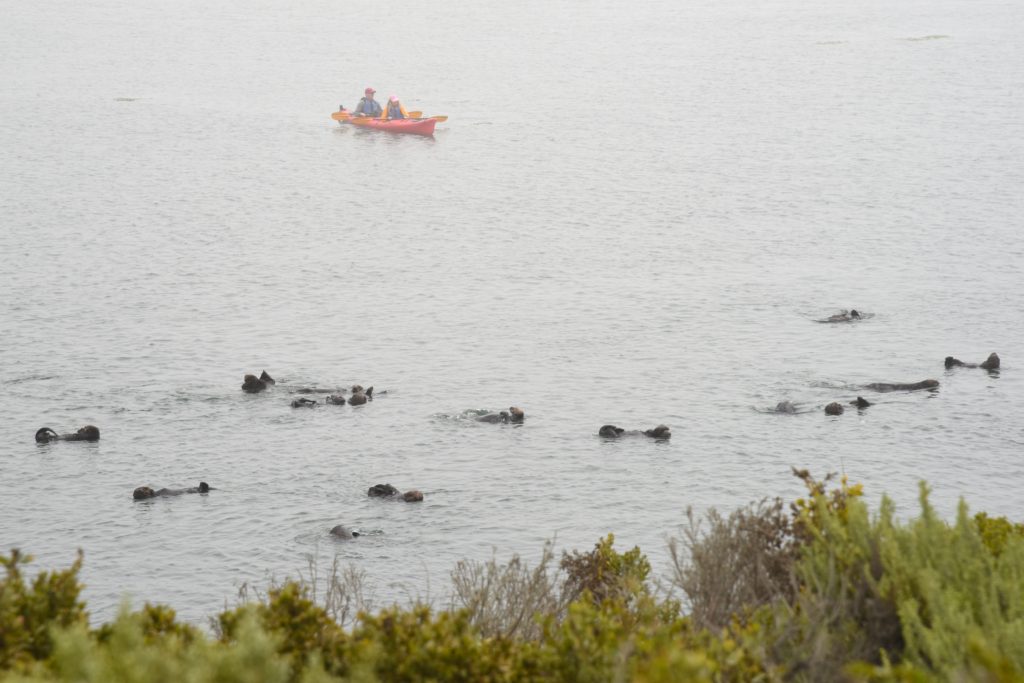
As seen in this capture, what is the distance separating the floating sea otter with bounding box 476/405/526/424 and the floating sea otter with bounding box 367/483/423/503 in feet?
22.4

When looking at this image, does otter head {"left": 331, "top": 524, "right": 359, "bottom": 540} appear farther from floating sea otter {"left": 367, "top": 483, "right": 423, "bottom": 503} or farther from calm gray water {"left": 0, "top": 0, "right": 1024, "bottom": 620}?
floating sea otter {"left": 367, "top": 483, "right": 423, "bottom": 503}

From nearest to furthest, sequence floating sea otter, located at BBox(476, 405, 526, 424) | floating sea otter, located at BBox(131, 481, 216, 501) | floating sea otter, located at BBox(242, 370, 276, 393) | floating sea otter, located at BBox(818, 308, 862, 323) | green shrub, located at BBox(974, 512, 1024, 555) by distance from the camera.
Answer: green shrub, located at BBox(974, 512, 1024, 555) → floating sea otter, located at BBox(131, 481, 216, 501) → floating sea otter, located at BBox(476, 405, 526, 424) → floating sea otter, located at BBox(242, 370, 276, 393) → floating sea otter, located at BBox(818, 308, 862, 323)

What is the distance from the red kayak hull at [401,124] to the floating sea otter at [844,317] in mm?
47662

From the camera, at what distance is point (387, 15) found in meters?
170

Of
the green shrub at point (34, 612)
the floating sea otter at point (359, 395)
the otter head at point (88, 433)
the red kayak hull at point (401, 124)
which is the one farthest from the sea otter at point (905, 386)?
the red kayak hull at point (401, 124)

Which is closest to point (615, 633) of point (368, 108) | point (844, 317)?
point (844, 317)

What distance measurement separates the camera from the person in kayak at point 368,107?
95812mm

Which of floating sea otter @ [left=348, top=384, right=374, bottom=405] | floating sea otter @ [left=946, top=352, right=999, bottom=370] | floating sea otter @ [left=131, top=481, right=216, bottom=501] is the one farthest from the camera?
floating sea otter @ [left=946, top=352, right=999, bottom=370]

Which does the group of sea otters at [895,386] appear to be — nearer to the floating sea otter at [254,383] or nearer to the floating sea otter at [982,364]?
the floating sea otter at [982,364]

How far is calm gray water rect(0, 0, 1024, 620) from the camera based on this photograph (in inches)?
1415

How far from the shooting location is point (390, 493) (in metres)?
36.0

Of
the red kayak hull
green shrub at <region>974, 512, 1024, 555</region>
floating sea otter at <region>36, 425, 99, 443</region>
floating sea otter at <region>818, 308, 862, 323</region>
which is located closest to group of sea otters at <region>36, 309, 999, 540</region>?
floating sea otter at <region>36, 425, 99, 443</region>

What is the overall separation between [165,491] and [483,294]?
25585 mm

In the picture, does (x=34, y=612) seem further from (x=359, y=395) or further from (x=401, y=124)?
(x=401, y=124)
